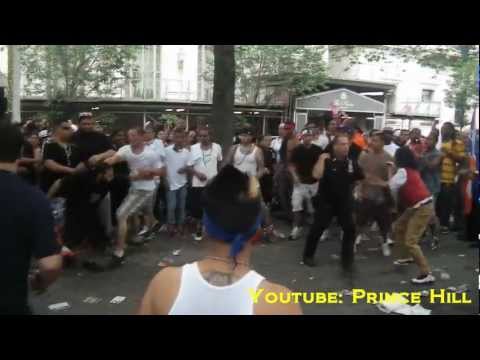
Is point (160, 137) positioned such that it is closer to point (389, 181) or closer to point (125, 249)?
point (125, 249)

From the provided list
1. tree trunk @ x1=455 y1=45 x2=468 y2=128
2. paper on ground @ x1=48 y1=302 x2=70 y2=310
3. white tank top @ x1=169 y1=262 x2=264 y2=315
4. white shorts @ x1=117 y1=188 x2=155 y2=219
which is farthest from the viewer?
white shorts @ x1=117 y1=188 x2=155 y2=219

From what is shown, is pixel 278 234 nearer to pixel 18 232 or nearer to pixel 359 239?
pixel 359 239

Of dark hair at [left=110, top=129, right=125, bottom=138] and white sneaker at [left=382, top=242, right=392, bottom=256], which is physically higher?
dark hair at [left=110, top=129, right=125, bottom=138]

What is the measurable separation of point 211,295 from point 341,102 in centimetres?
577

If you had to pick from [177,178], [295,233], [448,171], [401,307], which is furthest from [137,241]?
[448,171]

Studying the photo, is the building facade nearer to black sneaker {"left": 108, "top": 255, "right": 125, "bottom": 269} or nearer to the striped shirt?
the striped shirt

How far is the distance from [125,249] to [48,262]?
314cm

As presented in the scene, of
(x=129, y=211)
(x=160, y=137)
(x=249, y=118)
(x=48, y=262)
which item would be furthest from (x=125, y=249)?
(x=48, y=262)

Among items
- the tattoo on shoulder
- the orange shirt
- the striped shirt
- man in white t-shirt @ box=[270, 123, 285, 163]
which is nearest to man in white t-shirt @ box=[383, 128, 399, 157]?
the orange shirt

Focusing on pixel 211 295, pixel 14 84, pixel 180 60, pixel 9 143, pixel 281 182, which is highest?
pixel 180 60

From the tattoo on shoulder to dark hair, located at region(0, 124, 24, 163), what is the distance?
3.78 feet

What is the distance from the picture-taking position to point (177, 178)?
559 centimetres

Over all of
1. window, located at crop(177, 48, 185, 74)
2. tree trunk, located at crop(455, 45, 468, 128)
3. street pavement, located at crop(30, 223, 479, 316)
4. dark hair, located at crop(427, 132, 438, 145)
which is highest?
window, located at crop(177, 48, 185, 74)

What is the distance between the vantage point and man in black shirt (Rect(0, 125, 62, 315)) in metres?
1.98
